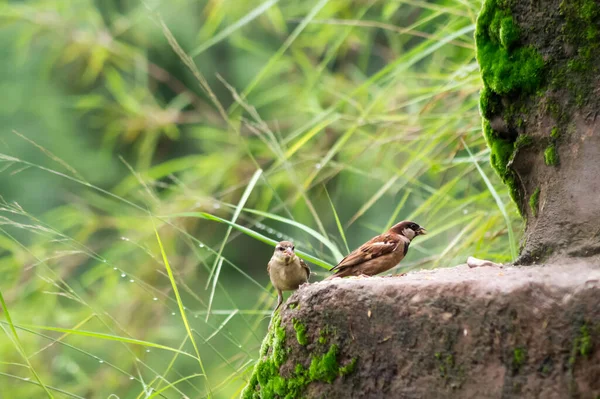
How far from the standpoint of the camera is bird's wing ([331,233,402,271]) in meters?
1.91

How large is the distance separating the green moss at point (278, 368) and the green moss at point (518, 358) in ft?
1.00

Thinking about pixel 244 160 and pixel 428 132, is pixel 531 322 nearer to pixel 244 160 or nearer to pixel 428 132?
pixel 428 132

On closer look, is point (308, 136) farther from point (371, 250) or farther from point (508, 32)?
point (508, 32)

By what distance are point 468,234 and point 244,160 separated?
2.56 meters

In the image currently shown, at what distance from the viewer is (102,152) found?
6230 millimetres

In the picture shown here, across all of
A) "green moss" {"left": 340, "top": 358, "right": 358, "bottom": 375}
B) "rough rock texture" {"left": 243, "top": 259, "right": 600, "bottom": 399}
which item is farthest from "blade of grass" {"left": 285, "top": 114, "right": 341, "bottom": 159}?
"green moss" {"left": 340, "top": 358, "right": 358, "bottom": 375}

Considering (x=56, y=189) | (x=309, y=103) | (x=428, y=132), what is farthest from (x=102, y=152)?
(x=428, y=132)

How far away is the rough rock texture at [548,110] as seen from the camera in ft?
4.96

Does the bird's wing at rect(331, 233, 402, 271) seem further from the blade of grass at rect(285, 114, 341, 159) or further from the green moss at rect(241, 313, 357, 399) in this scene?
the blade of grass at rect(285, 114, 341, 159)

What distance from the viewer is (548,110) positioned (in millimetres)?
1585

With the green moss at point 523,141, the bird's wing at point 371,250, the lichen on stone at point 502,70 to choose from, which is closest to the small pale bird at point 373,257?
the bird's wing at point 371,250

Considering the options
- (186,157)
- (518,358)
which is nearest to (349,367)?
(518,358)

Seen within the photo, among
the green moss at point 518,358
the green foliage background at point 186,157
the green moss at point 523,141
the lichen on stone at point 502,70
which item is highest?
the lichen on stone at point 502,70

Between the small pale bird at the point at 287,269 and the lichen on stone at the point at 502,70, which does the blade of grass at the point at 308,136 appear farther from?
the lichen on stone at the point at 502,70
